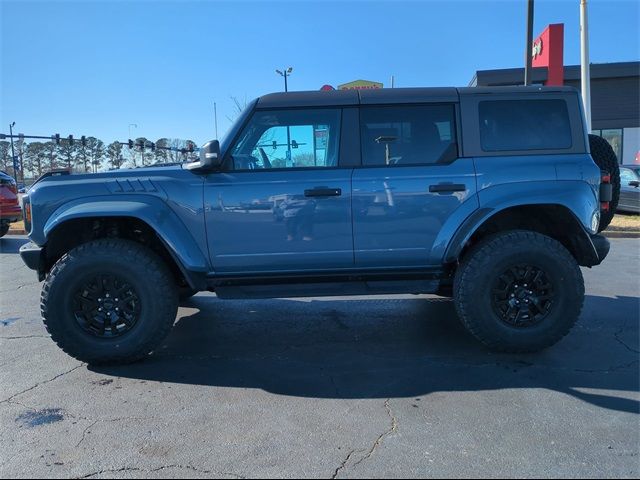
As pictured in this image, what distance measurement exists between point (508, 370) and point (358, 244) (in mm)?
1544

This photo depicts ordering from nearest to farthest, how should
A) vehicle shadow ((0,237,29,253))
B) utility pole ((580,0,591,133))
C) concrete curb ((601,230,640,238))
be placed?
vehicle shadow ((0,237,29,253)), concrete curb ((601,230,640,238)), utility pole ((580,0,591,133))

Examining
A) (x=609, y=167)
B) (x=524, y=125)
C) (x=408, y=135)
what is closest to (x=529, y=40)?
(x=609, y=167)

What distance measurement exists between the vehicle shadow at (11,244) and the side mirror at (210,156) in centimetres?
843

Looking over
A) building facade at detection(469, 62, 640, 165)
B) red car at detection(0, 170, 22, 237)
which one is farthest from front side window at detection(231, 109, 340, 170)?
building facade at detection(469, 62, 640, 165)

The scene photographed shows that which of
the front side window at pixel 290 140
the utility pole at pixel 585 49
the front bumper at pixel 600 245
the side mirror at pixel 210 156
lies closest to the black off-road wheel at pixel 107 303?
the side mirror at pixel 210 156

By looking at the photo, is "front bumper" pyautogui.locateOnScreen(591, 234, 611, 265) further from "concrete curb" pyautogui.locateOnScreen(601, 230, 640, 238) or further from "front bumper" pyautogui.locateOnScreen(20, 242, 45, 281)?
"concrete curb" pyautogui.locateOnScreen(601, 230, 640, 238)

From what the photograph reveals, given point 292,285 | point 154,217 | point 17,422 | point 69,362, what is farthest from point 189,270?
point 17,422

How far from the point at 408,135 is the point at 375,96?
0.44 m

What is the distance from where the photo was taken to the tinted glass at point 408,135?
4109 mm

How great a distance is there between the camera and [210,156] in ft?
12.6

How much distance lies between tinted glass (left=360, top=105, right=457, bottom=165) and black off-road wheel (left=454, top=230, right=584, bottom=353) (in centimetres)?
91

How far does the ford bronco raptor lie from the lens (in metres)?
3.93

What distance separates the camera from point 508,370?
3.81 metres

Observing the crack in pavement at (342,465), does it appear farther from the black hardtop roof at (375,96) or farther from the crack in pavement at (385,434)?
the black hardtop roof at (375,96)
